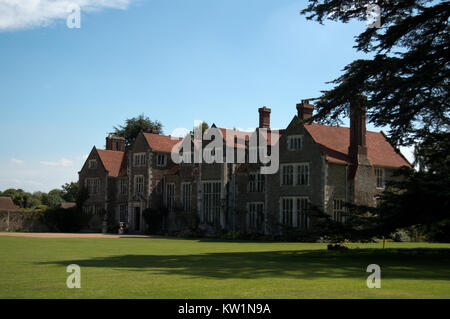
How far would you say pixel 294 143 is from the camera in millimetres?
37625

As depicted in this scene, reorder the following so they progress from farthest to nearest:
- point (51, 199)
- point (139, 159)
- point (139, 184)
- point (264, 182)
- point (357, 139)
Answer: point (51, 199)
point (139, 159)
point (139, 184)
point (264, 182)
point (357, 139)

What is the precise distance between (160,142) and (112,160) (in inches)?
343

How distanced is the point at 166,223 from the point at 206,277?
3605cm

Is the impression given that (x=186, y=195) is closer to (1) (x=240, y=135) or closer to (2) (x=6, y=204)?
(1) (x=240, y=135)

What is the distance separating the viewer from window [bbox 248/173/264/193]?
131 feet

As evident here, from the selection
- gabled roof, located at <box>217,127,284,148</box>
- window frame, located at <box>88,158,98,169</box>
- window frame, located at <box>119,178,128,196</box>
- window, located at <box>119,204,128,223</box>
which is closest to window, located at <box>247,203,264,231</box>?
gabled roof, located at <box>217,127,284,148</box>

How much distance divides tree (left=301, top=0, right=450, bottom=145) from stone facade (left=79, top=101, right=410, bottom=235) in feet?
35.4

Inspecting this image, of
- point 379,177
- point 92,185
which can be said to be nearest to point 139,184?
point 92,185

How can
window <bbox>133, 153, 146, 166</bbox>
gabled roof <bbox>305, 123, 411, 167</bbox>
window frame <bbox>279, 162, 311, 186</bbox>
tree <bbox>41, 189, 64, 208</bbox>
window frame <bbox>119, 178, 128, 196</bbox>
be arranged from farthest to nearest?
tree <bbox>41, 189, 64, 208</bbox> → window frame <bbox>119, 178, 128, 196</bbox> → window <bbox>133, 153, 146, 166</bbox> → gabled roof <bbox>305, 123, 411, 167</bbox> → window frame <bbox>279, 162, 311, 186</bbox>

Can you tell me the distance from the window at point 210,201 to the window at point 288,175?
6.37 meters

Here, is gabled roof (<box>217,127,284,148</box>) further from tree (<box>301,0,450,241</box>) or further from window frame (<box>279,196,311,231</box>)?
tree (<box>301,0,450,241</box>)
